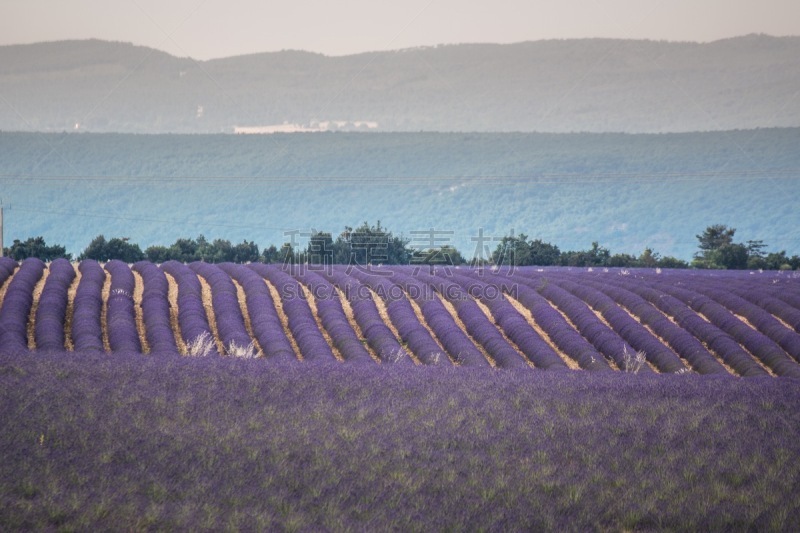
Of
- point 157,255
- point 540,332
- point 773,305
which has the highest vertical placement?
point 157,255

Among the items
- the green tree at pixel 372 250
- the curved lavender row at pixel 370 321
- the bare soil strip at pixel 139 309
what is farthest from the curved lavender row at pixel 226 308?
the green tree at pixel 372 250

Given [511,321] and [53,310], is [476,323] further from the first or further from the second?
[53,310]

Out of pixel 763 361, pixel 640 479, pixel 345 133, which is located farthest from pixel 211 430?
pixel 345 133

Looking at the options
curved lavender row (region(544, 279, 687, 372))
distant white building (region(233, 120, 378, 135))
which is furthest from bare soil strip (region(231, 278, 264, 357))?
distant white building (region(233, 120, 378, 135))

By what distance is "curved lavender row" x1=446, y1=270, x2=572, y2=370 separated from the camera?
62.5ft

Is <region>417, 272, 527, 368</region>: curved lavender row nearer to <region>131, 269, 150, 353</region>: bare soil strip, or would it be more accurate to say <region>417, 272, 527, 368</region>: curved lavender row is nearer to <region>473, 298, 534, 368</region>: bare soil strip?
<region>473, 298, 534, 368</region>: bare soil strip

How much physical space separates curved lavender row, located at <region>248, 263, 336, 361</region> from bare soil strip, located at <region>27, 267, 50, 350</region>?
15.7 ft

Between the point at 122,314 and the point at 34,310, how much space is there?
2.06m

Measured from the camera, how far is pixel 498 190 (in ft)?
313

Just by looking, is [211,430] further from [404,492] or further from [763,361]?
[763,361]

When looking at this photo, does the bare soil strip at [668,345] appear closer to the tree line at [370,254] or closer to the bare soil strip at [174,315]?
the bare soil strip at [174,315]

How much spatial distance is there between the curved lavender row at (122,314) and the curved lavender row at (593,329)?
28.8 ft

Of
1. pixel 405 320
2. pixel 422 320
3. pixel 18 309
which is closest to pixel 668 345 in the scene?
pixel 422 320

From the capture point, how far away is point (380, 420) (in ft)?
37.6
